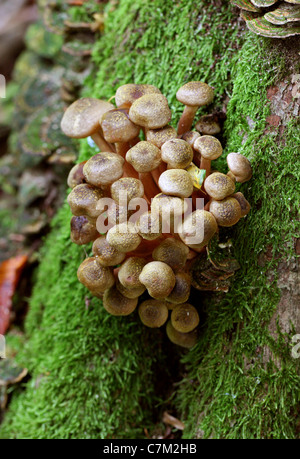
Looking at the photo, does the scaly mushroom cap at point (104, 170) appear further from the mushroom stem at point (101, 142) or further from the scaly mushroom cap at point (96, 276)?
the scaly mushroom cap at point (96, 276)

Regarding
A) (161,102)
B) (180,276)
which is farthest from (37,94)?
(180,276)

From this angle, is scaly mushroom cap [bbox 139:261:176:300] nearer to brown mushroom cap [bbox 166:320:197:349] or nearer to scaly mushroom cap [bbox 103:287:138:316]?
scaly mushroom cap [bbox 103:287:138:316]

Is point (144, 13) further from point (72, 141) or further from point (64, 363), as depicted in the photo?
point (64, 363)

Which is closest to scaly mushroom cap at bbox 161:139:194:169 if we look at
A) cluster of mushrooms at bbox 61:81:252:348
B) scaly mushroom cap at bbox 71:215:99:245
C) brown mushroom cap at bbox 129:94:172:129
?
cluster of mushrooms at bbox 61:81:252:348

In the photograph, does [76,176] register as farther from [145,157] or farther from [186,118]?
[186,118]
